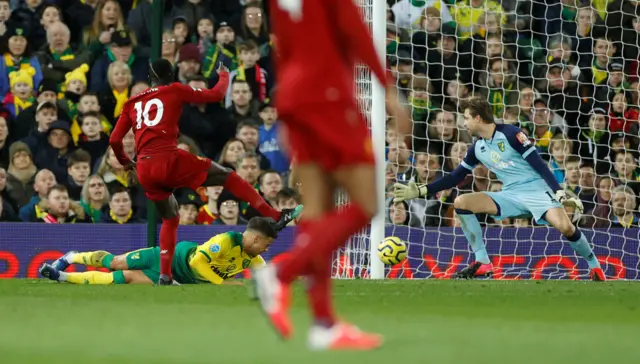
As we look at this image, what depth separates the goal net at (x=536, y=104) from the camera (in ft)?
41.8

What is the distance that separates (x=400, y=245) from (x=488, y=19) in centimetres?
433

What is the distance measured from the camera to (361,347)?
4.70 meters

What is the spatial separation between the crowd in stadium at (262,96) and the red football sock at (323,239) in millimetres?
7938

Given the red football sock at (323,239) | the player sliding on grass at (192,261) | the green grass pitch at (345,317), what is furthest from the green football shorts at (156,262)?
the red football sock at (323,239)

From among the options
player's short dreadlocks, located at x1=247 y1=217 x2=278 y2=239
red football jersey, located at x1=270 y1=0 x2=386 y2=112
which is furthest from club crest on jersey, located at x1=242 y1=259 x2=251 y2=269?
red football jersey, located at x1=270 y1=0 x2=386 y2=112

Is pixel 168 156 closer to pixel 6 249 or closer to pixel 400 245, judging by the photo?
pixel 400 245

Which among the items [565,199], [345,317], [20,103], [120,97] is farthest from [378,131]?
[345,317]

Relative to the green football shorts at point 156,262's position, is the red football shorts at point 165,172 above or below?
above

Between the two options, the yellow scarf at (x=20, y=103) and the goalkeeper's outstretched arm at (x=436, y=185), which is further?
the yellow scarf at (x=20, y=103)

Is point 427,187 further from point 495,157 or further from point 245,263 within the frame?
point 245,263

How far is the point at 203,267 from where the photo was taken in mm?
10000

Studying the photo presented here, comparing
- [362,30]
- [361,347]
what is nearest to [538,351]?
[361,347]

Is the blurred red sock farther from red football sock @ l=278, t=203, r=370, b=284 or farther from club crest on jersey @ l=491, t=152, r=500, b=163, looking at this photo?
red football sock @ l=278, t=203, r=370, b=284

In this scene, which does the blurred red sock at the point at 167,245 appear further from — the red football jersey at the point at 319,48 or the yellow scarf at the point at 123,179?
the red football jersey at the point at 319,48
